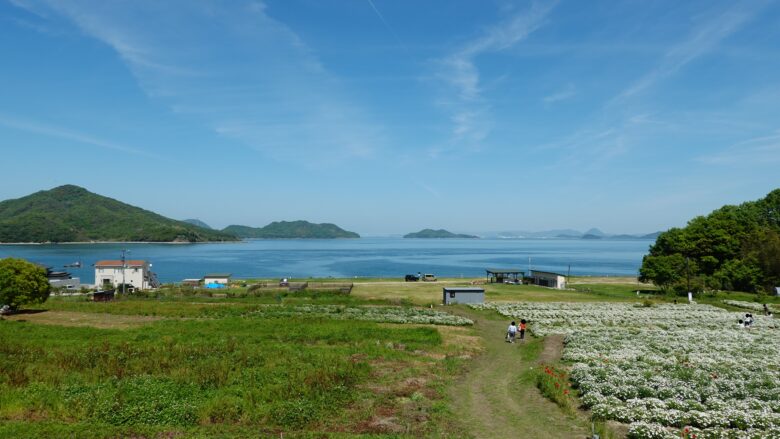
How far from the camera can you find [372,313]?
4903 centimetres

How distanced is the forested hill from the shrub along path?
161ft

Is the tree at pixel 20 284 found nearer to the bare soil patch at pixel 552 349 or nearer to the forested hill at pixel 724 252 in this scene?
the bare soil patch at pixel 552 349

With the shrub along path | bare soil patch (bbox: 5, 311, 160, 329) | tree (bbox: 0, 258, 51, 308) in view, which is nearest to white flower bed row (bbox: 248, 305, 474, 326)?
bare soil patch (bbox: 5, 311, 160, 329)

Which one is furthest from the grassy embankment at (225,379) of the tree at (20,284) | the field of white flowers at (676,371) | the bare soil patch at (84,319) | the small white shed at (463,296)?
the small white shed at (463,296)

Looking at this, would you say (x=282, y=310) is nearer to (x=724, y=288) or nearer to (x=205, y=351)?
(x=205, y=351)

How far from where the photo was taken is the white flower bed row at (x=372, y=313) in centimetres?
4484

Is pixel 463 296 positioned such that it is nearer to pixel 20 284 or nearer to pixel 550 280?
pixel 550 280

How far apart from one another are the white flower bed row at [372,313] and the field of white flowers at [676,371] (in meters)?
7.95

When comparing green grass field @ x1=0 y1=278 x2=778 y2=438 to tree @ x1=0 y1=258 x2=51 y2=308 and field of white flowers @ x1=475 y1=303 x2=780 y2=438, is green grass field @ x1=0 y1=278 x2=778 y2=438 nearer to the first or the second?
tree @ x1=0 y1=258 x2=51 y2=308

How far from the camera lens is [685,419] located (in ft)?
57.3

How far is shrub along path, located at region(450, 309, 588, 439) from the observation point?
698 inches

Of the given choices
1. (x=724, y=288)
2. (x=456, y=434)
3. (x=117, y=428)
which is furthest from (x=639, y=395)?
(x=724, y=288)

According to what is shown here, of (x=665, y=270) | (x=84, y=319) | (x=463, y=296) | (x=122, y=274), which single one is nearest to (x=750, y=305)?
(x=665, y=270)

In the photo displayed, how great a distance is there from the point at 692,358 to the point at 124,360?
32483 mm
